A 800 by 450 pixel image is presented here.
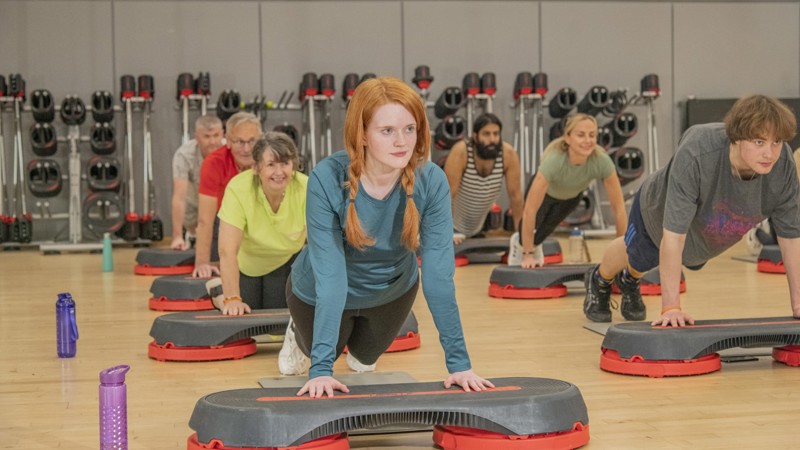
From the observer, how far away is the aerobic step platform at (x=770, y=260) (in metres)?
7.22

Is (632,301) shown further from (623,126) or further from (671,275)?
(623,126)

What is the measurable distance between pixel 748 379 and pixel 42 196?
24.4 feet

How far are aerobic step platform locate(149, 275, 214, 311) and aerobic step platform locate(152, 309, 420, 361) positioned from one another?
1400 mm

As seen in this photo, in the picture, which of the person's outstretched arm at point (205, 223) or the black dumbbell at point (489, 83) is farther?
the black dumbbell at point (489, 83)

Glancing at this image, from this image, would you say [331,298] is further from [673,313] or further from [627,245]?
[627,245]

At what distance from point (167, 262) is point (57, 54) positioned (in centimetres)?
380

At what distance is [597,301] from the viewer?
205 inches

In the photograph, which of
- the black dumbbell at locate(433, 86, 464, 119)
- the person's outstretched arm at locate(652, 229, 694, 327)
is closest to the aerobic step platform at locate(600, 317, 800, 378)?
the person's outstretched arm at locate(652, 229, 694, 327)

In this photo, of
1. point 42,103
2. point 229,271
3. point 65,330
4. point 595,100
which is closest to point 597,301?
point 229,271

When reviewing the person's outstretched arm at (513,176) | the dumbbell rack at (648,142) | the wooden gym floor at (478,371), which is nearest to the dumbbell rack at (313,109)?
the dumbbell rack at (648,142)

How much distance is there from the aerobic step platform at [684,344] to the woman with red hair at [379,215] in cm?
111

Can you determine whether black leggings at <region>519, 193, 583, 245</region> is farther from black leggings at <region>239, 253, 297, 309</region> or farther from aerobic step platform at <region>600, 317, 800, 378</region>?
aerobic step platform at <region>600, 317, 800, 378</region>

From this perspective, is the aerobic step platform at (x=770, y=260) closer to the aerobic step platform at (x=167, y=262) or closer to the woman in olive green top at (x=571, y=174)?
the woman in olive green top at (x=571, y=174)

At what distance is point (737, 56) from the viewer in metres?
11.6
